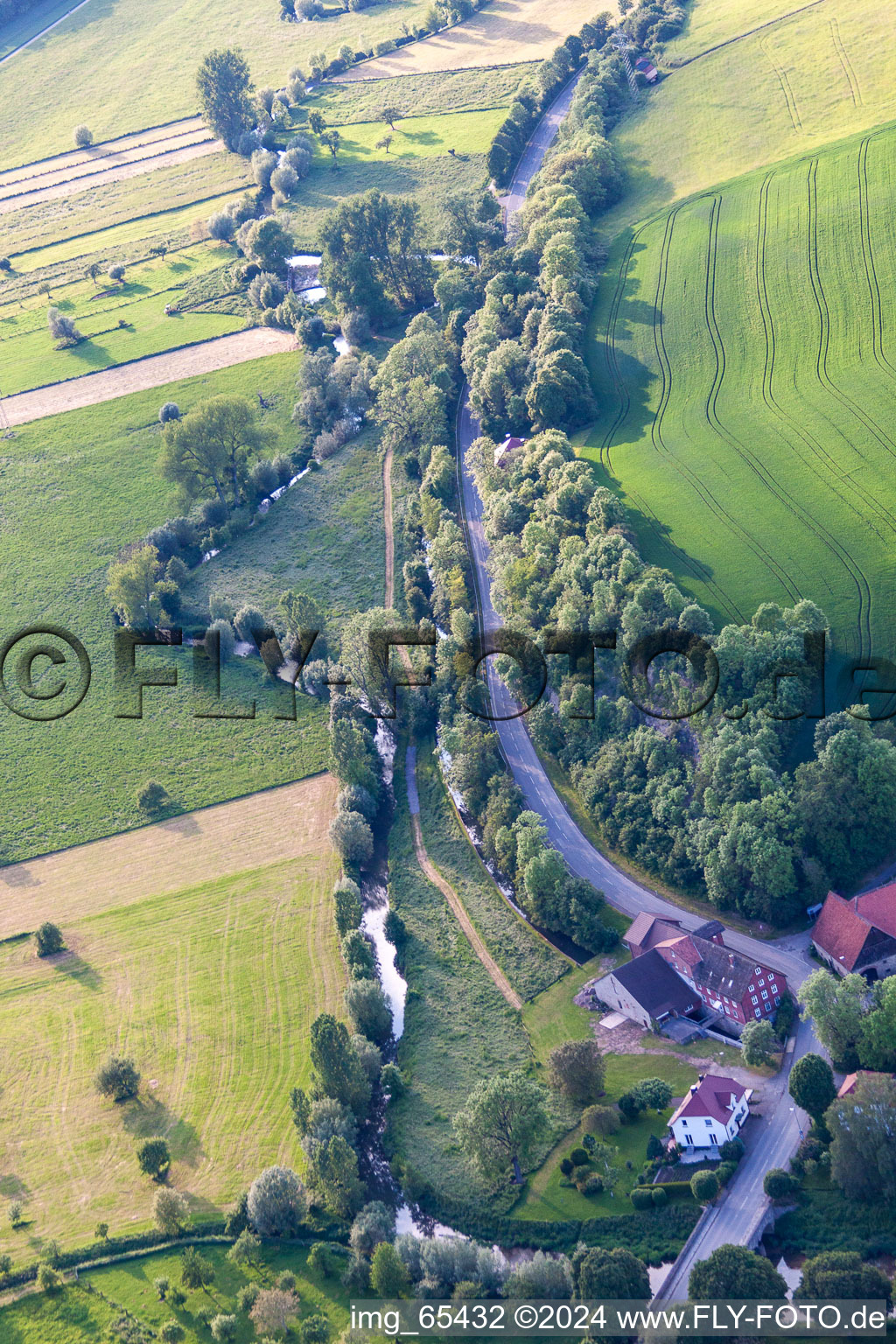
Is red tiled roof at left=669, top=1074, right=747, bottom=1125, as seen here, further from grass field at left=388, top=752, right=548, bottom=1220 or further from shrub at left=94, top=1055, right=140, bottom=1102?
shrub at left=94, top=1055, right=140, bottom=1102

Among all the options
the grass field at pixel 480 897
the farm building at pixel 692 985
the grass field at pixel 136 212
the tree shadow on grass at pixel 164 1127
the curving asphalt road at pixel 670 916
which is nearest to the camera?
the curving asphalt road at pixel 670 916

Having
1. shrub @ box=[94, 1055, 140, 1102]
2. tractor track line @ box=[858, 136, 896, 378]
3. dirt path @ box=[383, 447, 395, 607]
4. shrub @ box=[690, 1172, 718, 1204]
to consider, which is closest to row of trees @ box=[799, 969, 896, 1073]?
shrub @ box=[690, 1172, 718, 1204]

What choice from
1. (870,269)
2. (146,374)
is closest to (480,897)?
(870,269)

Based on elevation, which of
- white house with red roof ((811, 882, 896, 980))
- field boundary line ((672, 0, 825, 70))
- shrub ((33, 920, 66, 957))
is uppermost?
field boundary line ((672, 0, 825, 70))

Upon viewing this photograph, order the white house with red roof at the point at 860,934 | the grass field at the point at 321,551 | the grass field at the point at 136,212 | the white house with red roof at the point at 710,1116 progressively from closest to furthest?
the white house with red roof at the point at 710,1116, the white house with red roof at the point at 860,934, the grass field at the point at 321,551, the grass field at the point at 136,212

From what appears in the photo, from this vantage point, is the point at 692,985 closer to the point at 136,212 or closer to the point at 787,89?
the point at 787,89

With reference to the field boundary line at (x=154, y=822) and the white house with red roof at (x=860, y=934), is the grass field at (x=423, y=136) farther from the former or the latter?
the white house with red roof at (x=860, y=934)

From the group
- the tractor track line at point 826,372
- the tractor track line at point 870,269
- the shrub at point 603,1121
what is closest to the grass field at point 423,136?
the tractor track line at point 826,372
